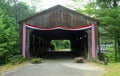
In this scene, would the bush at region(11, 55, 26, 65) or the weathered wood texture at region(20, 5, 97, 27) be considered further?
the weathered wood texture at region(20, 5, 97, 27)

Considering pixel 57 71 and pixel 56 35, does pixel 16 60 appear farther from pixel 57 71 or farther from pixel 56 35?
pixel 56 35

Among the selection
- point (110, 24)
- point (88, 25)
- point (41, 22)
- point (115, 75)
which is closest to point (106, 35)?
point (110, 24)

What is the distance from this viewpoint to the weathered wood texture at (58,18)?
2091 cm

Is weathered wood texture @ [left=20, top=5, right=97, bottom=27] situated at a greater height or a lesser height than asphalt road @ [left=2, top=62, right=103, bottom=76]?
greater

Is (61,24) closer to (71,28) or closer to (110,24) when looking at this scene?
(71,28)

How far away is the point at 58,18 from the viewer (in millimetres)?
21203

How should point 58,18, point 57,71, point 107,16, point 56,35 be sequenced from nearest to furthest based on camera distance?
point 57,71 → point 58,18 → point 107,16 → point 56,35

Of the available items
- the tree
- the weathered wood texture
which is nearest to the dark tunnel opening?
the weathered wood texture

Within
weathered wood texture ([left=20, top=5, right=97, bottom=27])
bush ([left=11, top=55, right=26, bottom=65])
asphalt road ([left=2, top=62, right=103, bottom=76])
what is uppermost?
weathered wood texture ([left=20, top=5, right=97, bottom=27])

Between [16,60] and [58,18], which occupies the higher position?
[58,18]

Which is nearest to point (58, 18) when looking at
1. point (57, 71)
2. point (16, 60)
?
point (16, 60)

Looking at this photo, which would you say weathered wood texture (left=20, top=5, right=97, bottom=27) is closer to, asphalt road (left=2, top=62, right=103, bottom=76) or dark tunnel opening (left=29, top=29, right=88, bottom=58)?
dark tunnel opening (left=29, top=29, right=88, bottom=58)

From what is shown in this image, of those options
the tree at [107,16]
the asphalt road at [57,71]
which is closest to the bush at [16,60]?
the asphalt road at [57,71]

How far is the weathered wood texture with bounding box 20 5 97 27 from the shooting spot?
20.9 metres
